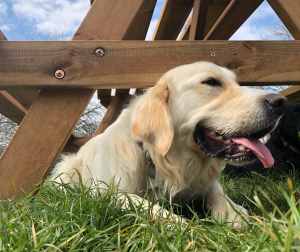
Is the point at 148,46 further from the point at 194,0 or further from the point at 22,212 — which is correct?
the point at 194,0

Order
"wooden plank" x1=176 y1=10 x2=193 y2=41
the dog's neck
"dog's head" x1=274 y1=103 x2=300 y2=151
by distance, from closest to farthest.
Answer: the dog's neck → "dog's head" x1=274 y1=103 x2=300 y2=151 → "wooden plank" x1=176 y1=10 x2=193 y2=41

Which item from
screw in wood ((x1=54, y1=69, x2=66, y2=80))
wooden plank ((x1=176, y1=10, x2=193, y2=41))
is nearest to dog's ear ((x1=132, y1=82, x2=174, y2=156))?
screw in wood ((x1=54, y1=69, x2=66, y2=80))

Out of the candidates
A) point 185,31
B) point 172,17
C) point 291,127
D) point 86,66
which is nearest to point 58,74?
point 86,66

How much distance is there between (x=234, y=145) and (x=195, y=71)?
19.1 inches

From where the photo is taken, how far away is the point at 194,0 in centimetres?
554

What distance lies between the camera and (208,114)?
2.99 metres

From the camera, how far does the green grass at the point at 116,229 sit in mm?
1707

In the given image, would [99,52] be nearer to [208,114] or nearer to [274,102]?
[208,114]

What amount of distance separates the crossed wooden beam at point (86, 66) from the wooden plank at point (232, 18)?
6.75 ft

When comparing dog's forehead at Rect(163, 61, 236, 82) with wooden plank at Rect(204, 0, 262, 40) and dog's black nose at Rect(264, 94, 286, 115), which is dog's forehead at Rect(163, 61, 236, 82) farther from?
wooden plank at Rect(204, 0, 262, 40)

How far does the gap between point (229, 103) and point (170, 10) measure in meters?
3.09

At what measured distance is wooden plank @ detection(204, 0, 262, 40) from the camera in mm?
5371

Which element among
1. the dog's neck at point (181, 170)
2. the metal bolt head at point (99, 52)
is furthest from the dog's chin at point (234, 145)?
the metal bolt head at point (99, 52)

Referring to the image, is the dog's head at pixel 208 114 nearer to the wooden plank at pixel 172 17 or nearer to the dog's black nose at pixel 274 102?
the dog's black nose at pixel 274 102
